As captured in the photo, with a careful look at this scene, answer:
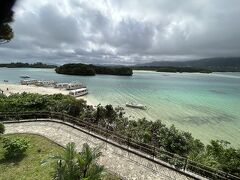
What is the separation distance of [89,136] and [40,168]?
582 cm

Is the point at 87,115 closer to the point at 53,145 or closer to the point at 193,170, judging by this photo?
the point at 53,145

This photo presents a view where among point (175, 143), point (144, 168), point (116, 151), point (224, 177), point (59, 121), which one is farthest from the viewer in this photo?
point (59, 121)

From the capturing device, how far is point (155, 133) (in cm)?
2316

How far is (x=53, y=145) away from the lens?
17000mm

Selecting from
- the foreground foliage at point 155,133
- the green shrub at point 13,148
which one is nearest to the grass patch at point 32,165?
the green shrub at point 13,148

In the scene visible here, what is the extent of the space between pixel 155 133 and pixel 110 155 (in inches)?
327

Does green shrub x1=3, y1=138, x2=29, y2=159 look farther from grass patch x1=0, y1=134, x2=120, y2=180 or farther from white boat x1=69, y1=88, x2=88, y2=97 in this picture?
white boat x1=69, y1=88, x2=88, y2=97

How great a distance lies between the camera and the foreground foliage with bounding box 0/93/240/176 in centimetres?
1711

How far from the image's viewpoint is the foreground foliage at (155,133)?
1711 cm

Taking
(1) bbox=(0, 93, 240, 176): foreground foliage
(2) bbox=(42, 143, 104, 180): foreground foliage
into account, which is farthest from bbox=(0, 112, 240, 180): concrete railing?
(2) bbox=(42, 143, 104, 180): foreground foliage

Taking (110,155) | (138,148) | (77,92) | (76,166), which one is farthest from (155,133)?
(77,92)

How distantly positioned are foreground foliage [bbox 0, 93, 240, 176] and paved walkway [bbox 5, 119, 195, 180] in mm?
3453

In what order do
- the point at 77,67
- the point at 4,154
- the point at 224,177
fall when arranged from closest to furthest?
the point at 224,177
the point at 4,154
the point at 77,67

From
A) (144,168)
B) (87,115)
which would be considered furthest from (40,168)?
(87,115)
